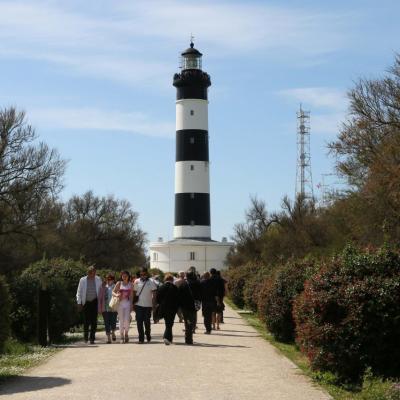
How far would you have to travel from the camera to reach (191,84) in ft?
240

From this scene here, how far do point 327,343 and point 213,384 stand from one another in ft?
5.89

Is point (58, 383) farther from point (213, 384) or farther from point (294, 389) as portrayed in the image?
point (294, 389)

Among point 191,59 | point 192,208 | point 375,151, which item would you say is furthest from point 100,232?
point 375,151

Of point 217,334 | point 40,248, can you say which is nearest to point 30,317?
point 217,334

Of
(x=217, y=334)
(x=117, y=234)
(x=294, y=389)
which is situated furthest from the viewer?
(x=117, y=234)

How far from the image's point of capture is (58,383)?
11.7 m

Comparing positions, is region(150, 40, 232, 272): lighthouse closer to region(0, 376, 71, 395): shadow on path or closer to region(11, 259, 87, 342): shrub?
region(11, 259, 87, 342): shrub

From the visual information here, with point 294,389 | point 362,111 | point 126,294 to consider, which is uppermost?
point 362,111

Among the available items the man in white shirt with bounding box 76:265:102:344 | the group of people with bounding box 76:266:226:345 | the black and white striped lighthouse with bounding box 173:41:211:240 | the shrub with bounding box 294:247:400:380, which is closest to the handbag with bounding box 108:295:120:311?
the group of people with bounding box 76:266:226:345

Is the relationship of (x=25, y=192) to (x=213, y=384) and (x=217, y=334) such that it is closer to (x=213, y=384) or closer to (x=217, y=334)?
(x=217, y=334)

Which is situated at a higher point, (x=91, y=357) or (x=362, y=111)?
(x=362, y=111)

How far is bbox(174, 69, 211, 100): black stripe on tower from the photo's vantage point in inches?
2874

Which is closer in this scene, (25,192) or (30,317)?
(30,317)

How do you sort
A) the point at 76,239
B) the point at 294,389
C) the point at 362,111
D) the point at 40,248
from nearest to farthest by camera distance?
the point at 294,389
the point at 362,111
the point at 40,248
the point at 76,239
